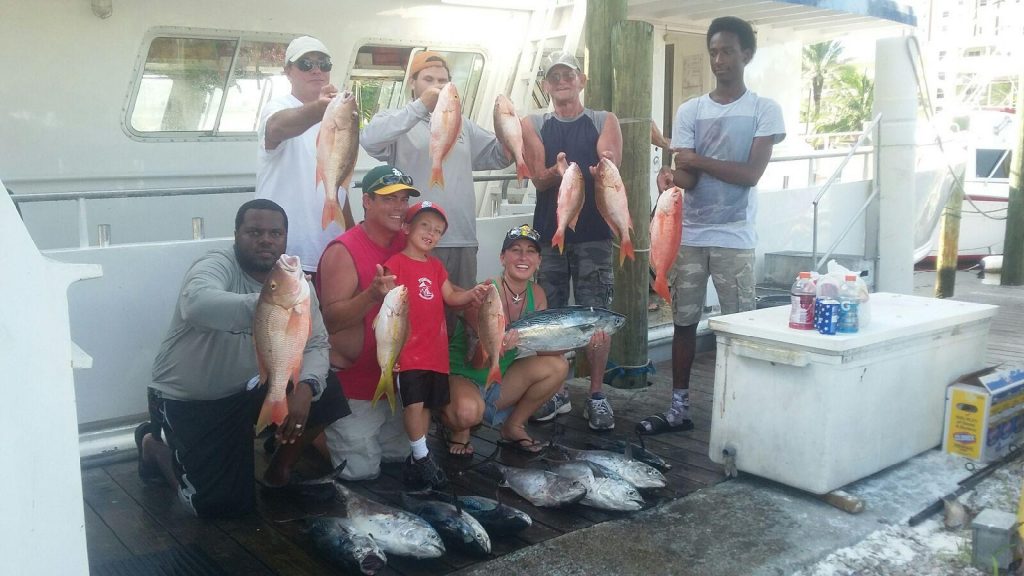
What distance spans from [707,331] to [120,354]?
185 inches

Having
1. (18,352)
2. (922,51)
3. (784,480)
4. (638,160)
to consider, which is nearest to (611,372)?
(638,160)

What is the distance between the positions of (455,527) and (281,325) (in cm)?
114

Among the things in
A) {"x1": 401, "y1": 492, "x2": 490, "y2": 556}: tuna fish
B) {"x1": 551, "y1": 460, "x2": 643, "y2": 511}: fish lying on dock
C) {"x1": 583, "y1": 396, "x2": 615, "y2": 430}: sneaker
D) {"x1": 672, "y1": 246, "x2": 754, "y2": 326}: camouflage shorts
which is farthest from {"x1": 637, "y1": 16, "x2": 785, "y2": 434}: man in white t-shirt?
{"x1": 401, "y1": 492, "x2": 490, "y2": 556}: tuna fish

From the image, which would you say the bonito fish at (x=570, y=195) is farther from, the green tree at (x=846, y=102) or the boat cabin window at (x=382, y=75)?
the green tree at (x=846, y=102)

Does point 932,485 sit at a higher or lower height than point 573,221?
lower

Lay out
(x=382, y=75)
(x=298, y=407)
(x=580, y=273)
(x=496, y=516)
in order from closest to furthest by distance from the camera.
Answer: (x=496, y=516) < (x=298, y=407) < (x=580, y=273) < (x=382, y=75)

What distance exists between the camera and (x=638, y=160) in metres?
5.63

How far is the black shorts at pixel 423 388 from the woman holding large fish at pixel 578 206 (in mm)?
857

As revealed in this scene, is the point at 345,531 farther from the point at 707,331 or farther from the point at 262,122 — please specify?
the point at 707,331

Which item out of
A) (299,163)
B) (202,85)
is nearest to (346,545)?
(299,163)

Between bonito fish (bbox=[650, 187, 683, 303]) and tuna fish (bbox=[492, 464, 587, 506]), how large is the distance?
1.16 meters

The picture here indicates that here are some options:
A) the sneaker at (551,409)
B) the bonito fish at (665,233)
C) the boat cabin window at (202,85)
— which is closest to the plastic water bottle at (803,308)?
the bonito fish at (665,233)

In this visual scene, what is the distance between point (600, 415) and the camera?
514 centimetres

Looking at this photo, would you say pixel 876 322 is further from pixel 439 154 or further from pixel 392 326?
pixel 392 326
